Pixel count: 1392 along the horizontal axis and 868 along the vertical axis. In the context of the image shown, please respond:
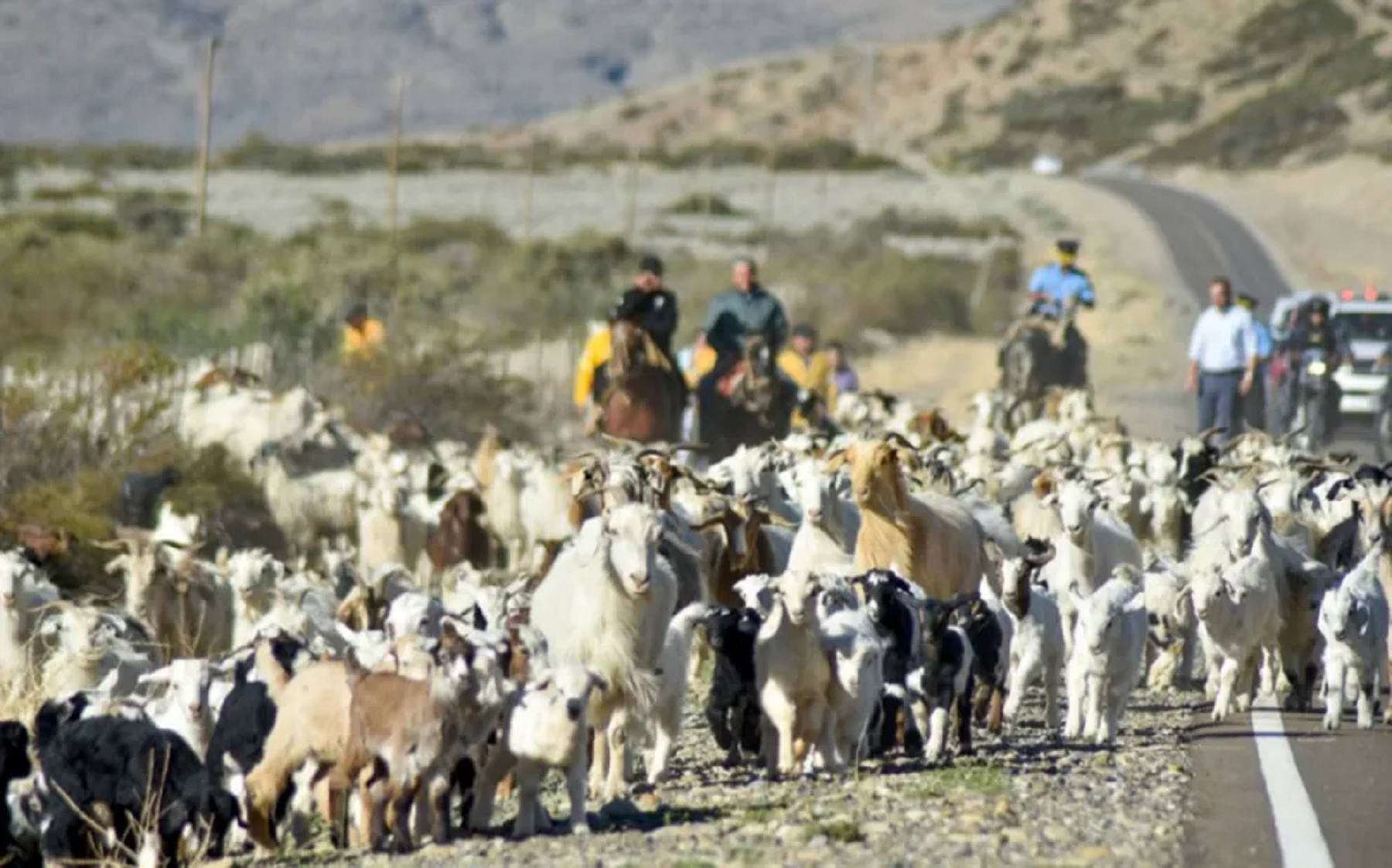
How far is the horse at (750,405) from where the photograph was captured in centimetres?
2484

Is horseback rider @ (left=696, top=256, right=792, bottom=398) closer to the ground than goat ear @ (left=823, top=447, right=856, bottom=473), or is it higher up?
higher up

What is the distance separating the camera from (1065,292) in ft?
94.2

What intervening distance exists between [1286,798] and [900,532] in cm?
409

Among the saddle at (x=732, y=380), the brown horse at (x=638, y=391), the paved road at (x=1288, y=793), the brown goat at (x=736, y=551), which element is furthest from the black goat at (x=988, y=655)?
the saddle at (x=732, y=380)

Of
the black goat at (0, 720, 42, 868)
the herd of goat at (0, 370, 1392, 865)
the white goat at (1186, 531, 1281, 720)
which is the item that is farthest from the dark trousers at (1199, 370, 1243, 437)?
the black goat at (0, 720, 42, 868)

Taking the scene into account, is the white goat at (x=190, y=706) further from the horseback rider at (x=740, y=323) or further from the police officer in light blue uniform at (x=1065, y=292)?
the police officer in light blue uniform at (x=1065, y=292)

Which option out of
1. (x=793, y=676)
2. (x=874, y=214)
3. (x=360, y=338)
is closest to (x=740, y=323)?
(x=360, y=338)

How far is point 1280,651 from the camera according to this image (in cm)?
1564

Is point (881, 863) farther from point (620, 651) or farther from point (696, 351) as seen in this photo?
point (696, 351)

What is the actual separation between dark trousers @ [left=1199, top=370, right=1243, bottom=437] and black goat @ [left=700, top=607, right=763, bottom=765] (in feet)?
46.1

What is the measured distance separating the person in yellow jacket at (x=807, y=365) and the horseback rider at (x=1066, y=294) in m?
2.28

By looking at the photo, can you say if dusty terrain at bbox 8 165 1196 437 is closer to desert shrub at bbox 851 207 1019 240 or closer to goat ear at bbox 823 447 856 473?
desert shrub at bbox 851 207 1019 240

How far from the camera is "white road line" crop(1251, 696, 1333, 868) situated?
10742 mm

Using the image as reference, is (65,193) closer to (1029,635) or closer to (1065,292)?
(1065,292)
